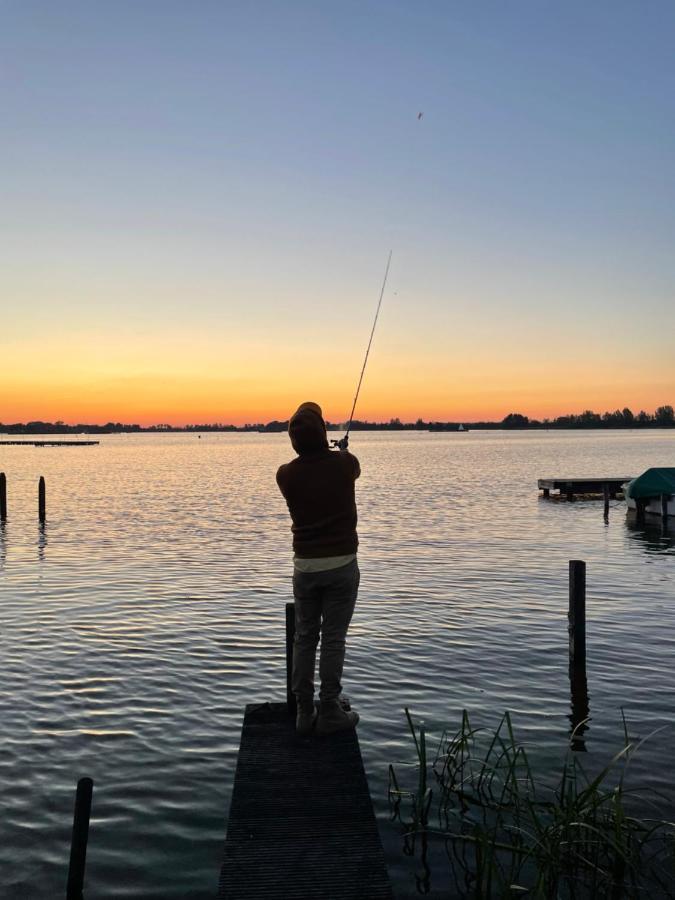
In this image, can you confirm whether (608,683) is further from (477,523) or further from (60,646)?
(477,523)

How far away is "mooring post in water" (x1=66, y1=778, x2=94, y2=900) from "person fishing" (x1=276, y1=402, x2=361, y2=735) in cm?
247

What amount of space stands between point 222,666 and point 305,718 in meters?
5.04

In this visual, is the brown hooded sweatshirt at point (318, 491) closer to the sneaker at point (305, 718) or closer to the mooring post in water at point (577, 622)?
the sneaker at point (305, 718)

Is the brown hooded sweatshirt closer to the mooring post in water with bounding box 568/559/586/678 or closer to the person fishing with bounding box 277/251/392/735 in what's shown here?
the person fishing with bounding box 277/251/392/735

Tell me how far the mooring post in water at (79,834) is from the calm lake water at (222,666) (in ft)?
2.90

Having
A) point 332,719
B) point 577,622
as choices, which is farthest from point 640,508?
point 332,719

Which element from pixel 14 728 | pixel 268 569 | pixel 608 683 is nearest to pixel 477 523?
pixel 268 569

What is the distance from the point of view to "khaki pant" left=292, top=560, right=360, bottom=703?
286 inches

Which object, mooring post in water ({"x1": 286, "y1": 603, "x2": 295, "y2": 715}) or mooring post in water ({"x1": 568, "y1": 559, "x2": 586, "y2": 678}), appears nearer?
mooring post in water ({"x1": 286, "y1": 603, "x2": 295, "y2": 715})

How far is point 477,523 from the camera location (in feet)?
113

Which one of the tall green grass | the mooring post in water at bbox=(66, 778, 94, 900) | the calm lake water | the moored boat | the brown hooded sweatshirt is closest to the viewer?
the mooring post in water at bbox=(66, 778, 94, 900)

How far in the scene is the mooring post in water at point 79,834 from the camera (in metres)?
5.45

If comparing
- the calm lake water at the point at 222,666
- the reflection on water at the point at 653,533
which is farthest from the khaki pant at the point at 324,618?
the reflection on water at the point at 653,533

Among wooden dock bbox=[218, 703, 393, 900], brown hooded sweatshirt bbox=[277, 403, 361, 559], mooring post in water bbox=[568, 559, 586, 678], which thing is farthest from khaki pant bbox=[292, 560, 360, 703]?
mooring post in water bbox=[568, 559, 586, 678]
